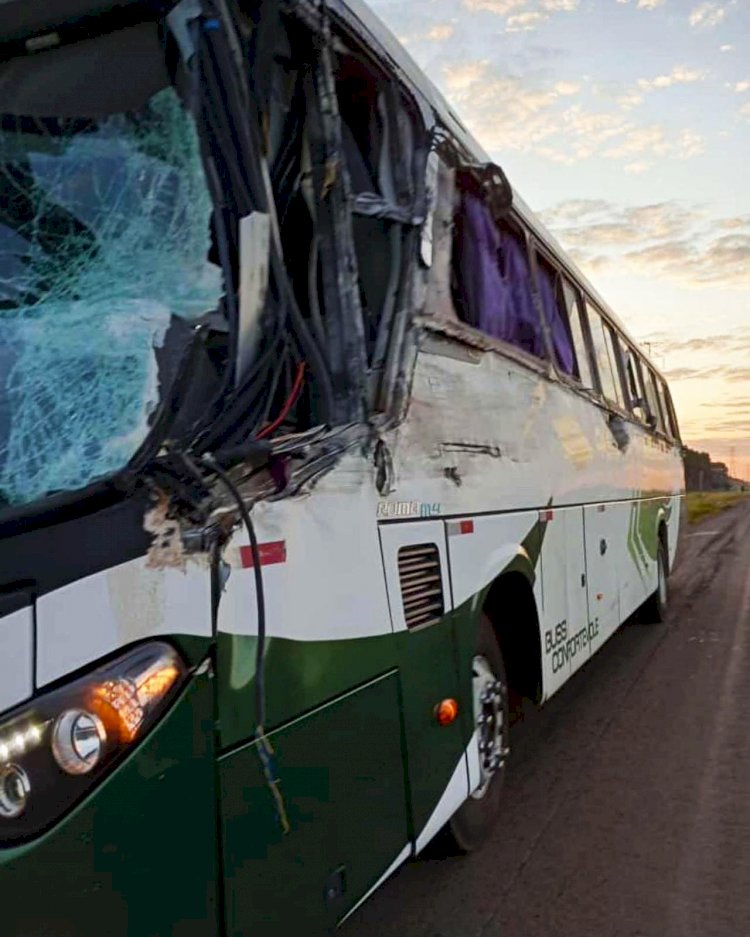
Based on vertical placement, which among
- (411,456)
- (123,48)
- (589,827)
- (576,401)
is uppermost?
(123,48)

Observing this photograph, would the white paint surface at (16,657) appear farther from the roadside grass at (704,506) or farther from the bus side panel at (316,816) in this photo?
the roadside grass at (704,506)

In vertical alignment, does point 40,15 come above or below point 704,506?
above

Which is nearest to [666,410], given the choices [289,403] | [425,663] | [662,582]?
[662,582]

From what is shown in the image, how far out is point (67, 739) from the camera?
212 cm

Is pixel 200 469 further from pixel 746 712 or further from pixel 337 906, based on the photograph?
pixel 746 712

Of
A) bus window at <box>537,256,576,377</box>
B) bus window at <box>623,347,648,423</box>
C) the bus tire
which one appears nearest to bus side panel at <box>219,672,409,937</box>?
bus window at <box>537,256,576,377</box>

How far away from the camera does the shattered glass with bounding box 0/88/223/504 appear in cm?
256

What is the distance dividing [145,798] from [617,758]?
447 centimetres

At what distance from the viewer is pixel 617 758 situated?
6.11 meters

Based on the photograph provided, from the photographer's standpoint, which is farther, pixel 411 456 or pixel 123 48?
pixel 411 456

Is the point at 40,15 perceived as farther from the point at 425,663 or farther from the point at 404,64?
the point at 425,663

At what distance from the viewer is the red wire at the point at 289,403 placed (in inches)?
113

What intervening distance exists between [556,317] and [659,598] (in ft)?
19.5

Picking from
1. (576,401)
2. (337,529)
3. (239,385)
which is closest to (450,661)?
(337,529)
